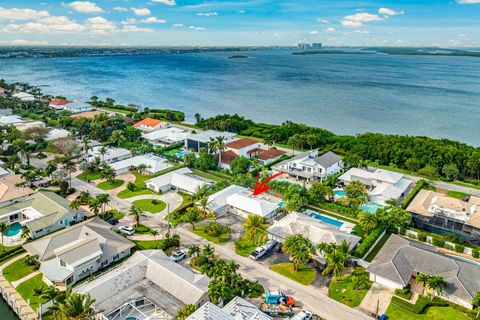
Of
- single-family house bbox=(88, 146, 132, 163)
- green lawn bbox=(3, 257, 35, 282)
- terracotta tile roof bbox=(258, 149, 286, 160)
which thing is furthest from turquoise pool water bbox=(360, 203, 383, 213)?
single-family house bbox=(88, 146, 132, 163)

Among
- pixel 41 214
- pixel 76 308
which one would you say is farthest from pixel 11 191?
pixel 76 308

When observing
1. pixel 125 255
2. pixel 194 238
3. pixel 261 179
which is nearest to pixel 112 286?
pixel 125 255

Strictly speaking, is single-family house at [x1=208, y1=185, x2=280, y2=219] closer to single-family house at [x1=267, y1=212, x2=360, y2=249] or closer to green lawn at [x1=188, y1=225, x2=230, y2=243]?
green lawn at [x1=188, y1=225, x2=230, y2=243]

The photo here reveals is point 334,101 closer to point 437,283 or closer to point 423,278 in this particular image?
point 423,278

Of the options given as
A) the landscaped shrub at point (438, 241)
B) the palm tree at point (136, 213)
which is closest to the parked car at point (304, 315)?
the landscaped shrub at point (438, 241)

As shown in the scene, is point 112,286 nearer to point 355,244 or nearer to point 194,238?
point 194,238

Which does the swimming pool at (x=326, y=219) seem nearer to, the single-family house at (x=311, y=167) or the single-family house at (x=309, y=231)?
the single-family house at (x=309, y=231)

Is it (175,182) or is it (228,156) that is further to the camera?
(228,156)
